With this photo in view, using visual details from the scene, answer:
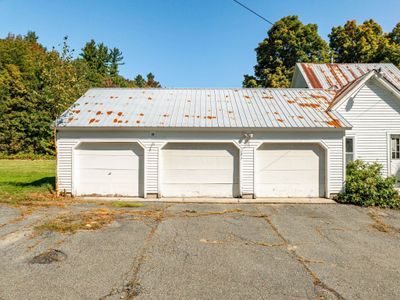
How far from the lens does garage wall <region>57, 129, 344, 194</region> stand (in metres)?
9.46

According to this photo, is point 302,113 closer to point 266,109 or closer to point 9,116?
point 266,109

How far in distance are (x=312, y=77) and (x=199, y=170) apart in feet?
32.4

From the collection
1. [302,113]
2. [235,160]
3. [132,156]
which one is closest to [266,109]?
[302,113]

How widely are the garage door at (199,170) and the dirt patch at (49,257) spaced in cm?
515

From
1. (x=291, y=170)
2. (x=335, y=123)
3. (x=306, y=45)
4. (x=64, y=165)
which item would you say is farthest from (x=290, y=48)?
(x=64, y=165)

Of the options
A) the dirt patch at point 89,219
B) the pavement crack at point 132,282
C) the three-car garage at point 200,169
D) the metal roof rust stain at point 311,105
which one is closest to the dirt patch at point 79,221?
the dirt patch at point 89,219

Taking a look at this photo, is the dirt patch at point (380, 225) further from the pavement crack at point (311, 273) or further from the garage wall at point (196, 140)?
the pavement crack at point (311, 273)

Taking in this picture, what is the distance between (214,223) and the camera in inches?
261

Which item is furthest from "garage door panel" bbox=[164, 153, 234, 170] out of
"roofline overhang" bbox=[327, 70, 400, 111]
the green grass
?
"roofline overhang" bbox=[327, 70, 400, 111]

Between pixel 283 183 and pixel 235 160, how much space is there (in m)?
2.02

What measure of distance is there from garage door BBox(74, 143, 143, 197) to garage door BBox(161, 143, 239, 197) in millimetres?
1052

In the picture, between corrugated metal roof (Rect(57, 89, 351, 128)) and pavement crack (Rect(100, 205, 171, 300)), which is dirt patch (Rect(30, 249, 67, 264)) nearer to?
pavement crack (Rect(100, 205, 171, 300))

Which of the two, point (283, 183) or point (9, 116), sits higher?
point (9, 116)

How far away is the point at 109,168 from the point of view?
31.7 ft
